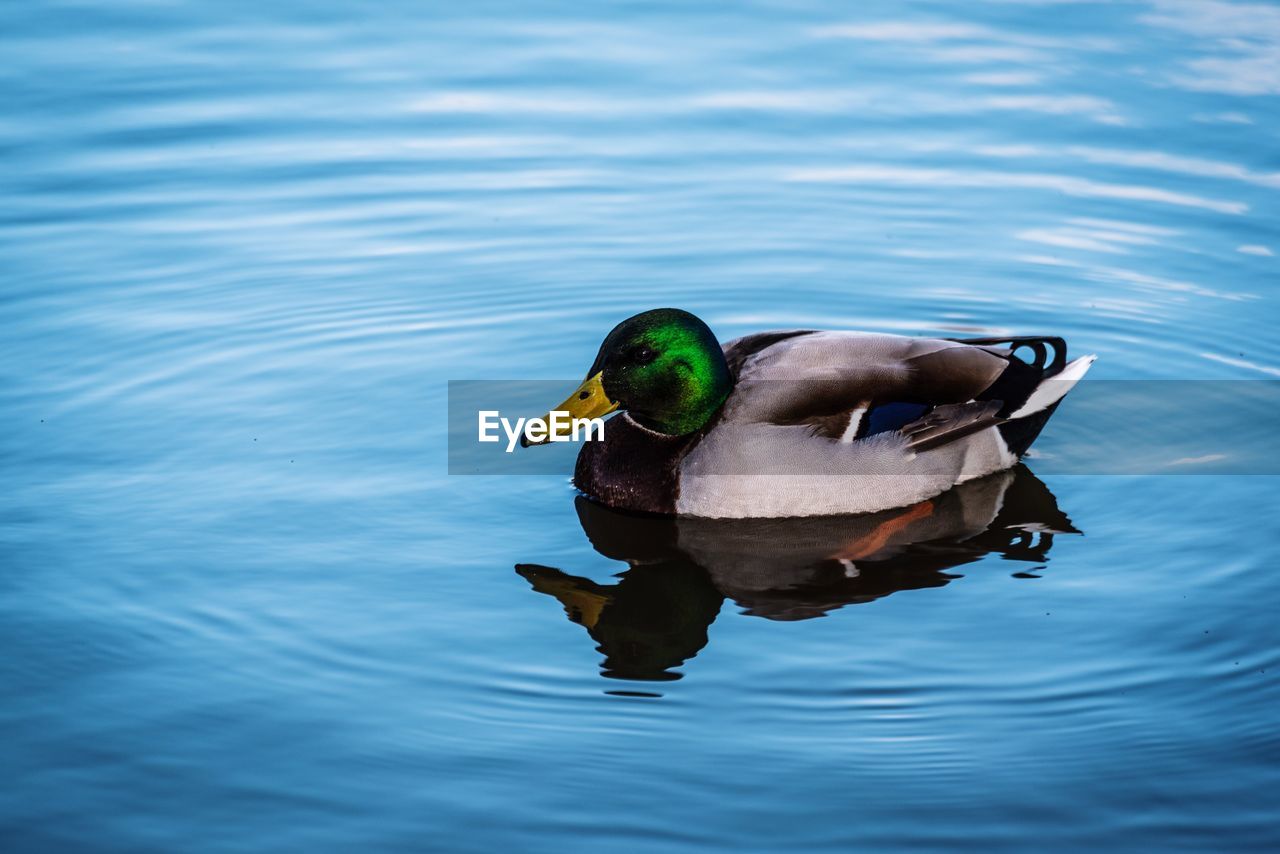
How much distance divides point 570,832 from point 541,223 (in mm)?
6157

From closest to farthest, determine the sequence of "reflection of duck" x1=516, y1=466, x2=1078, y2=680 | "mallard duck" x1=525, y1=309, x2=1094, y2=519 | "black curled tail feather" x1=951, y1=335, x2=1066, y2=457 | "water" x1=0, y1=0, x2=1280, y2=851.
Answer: "water" x1=0, y1=0, x2=1280, y2=851 → "reflection of duck" x1=516, y1=466, x2=1078, y2=680 → "mallard duck" x1=525, y1=309, x2=1094, y2=519 → "black curled tail feather" x1=951, y1=335, x2=1066, y2=457

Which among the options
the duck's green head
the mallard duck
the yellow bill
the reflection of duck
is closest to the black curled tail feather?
the mallard duck

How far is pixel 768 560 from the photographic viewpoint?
700cm

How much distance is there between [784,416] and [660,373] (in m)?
0.56

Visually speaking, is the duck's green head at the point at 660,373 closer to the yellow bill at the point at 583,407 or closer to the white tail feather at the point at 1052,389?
the yellow bill at the point at 583,407

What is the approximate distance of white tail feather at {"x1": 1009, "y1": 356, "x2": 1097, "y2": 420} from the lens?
25.3 feet

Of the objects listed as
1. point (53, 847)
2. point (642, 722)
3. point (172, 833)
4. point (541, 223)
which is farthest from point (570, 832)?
point (541, 223)

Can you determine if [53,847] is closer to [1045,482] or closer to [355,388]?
[355,388]

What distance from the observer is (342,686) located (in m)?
5.88

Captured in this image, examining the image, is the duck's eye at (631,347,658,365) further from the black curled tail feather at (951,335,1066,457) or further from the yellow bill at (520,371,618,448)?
the black curled tail feather at (951,335,1066,457)

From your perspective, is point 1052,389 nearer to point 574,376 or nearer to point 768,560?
point 768,560

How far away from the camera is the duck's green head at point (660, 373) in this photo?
735cm

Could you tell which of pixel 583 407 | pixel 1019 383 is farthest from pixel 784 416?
pixel 1019 383

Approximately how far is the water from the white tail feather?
34cm
